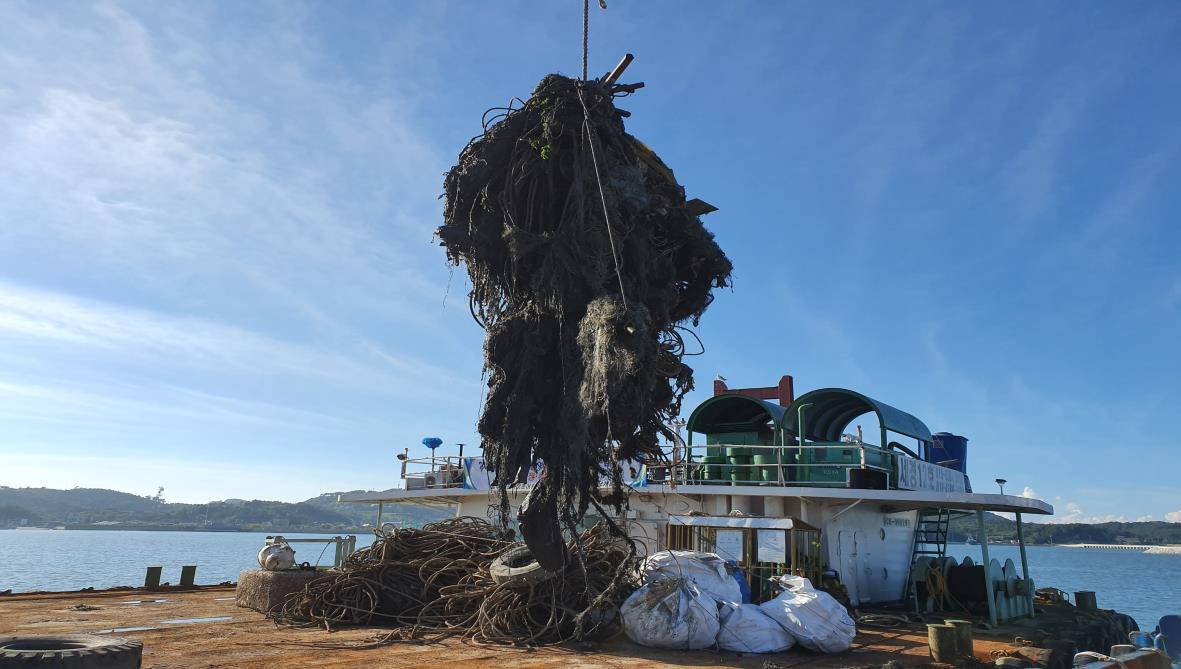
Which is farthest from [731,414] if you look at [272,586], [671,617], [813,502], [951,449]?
[272,586]

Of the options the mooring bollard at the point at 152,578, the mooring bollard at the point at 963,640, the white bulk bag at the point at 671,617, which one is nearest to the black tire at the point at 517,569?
the white bulk bag at the point at 671,617

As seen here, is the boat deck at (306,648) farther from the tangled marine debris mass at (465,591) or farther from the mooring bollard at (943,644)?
the tangled marine debris mass at (465,591)

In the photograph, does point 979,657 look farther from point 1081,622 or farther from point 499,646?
point 1081,622

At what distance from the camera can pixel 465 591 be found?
11.0 meters

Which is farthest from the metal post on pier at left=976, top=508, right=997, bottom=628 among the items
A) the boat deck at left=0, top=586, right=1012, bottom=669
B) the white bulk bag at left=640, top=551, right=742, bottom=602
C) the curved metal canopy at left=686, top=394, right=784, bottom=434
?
the white bulk bag at left=640, top=551, right=742, bottom=602

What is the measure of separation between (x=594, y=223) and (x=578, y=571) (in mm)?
5349

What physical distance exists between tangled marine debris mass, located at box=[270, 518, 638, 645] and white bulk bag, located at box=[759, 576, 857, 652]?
2092 mm

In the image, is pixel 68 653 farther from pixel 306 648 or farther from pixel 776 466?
pixel 776 466

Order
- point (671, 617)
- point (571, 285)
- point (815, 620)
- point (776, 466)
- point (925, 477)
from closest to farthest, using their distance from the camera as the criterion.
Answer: point (571, 285) < point (671, 617) < point (815, 620) < point (776, 466) < point (925, 477)

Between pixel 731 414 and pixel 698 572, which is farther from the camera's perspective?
pixel 731 414

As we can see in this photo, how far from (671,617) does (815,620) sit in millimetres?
1945

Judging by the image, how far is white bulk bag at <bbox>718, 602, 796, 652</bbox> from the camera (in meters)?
9.57

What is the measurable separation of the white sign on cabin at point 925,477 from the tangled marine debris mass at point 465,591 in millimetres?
7399

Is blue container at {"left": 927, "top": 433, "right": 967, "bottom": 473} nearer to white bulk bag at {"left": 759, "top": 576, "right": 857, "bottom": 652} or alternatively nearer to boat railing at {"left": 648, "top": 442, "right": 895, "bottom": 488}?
boat railing at {"left": 648, "top": 442, "right": 895, "bottom": 488}
